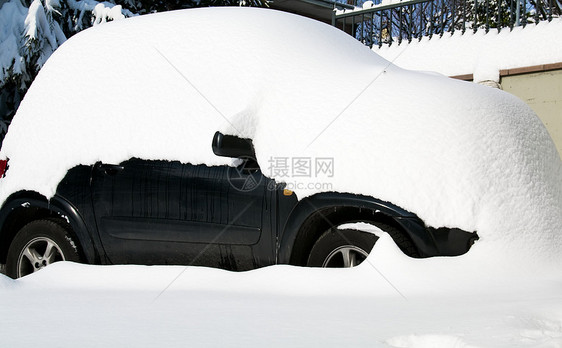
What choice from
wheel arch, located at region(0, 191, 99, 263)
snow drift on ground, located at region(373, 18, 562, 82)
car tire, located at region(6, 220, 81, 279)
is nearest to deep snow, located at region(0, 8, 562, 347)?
wheel arch, located at region(0, 191, 99, 263)

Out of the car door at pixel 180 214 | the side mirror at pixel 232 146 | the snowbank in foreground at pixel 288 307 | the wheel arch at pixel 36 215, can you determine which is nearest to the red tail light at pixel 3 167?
the wheel arch at pixel 36 215

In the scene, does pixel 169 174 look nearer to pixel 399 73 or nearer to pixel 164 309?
pixel 164 309

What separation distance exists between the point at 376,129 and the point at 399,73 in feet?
2.37

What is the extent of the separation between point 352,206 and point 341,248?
0.23 metres

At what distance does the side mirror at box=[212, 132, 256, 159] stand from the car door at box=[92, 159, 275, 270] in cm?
11

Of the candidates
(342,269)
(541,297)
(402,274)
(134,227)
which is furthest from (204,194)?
(541,297)

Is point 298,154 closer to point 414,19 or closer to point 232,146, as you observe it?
point 232,146

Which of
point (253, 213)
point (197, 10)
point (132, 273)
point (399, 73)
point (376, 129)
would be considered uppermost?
point (197, 10)

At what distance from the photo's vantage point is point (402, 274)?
2824 millimetres

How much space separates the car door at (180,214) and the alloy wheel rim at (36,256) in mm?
465

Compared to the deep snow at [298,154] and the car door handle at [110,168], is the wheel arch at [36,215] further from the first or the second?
the car door handle at [110,168]

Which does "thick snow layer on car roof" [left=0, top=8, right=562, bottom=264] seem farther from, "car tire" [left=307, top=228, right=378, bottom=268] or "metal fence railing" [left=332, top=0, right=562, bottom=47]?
"metal fence railing" [left=332, top=0, right=562, bottom=47]

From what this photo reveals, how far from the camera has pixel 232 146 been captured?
3342 millimetres

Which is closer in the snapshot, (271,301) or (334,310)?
(334,310)
